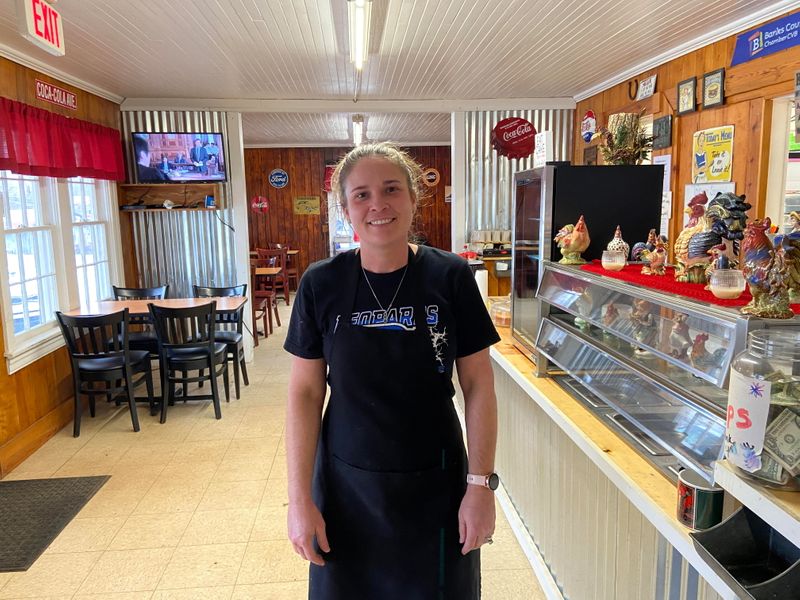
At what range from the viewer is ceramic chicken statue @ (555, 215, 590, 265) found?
87.1 inches

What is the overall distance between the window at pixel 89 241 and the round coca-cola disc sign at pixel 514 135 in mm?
4080

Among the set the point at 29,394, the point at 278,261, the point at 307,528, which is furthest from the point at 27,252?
the point at 278,261

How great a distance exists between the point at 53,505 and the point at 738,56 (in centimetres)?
497

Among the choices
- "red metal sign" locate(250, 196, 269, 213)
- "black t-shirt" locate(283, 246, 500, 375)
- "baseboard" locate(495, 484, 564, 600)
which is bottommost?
"baseboard" locate(495, 484, 564, 600)

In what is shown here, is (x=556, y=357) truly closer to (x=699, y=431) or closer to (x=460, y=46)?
(x=699, y=431)

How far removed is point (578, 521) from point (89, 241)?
5000 mm

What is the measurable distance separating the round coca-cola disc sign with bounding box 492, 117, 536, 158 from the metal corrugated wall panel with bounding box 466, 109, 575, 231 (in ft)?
0.37

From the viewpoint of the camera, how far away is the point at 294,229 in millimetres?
11344

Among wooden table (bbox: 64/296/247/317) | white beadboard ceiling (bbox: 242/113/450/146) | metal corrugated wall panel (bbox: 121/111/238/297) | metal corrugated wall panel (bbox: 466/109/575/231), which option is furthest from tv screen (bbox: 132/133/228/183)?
metal corrugated wall panel (bbox: 466/109/575/231)

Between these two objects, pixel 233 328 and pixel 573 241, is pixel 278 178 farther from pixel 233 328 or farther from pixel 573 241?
pixel 573 241

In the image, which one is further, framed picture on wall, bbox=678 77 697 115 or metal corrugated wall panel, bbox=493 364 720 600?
framed picture on wall, bbox=678 77 697 115

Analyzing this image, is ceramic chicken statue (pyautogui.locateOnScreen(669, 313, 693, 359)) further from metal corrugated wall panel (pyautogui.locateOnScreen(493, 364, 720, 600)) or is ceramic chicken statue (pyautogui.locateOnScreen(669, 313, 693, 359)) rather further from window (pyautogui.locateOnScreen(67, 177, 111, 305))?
window (pyautogui.locateOnScreen(67, 177, 111, 305))

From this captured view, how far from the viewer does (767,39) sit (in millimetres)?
3449

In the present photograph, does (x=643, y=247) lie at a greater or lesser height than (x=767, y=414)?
greater
